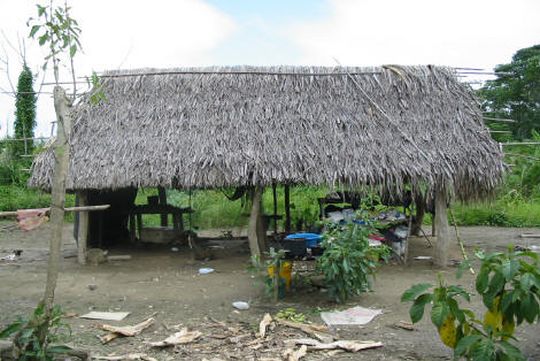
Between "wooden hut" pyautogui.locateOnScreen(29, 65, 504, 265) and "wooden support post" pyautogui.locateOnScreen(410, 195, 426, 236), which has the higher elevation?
"wooden hut" pyautogui.locateOnScreen(29, 65, 504, 265)

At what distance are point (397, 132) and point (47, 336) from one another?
260 inches

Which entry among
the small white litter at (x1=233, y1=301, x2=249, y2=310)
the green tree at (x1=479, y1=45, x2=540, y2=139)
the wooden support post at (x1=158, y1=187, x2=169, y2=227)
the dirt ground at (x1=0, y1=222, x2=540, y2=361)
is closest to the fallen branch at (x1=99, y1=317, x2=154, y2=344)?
the dirt ground at (x1=0, y1=222, x2=540, y2=361)

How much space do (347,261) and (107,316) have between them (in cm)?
271

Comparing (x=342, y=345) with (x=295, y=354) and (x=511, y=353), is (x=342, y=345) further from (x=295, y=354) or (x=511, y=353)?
(x=511, y=353)

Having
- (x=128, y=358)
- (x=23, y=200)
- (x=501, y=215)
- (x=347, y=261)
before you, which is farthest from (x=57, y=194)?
(x=23, y=200)

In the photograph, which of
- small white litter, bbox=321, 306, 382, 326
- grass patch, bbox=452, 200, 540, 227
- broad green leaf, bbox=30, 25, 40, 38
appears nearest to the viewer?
broad green leaf, bbox=30, 25, 40, 38

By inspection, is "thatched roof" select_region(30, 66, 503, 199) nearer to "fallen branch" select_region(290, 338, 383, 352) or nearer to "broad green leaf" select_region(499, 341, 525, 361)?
"fallen branch" select_region(290, 338, 383, 352)

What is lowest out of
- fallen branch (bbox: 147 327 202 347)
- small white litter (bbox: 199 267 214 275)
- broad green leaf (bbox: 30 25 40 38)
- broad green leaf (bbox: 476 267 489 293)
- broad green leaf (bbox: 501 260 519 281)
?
Answer: fallen branch (bbox: 147 327 202 347)

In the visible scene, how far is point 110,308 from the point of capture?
6762 millimetres

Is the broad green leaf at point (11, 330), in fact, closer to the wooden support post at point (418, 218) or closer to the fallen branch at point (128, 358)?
the fallen branch at point (128, 358)

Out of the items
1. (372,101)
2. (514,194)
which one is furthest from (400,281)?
(514,194)

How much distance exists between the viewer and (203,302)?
703 cm

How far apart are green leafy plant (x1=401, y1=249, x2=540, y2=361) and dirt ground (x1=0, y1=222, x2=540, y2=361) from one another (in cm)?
115

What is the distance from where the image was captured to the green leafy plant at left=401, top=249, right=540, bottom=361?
3.50 meters
